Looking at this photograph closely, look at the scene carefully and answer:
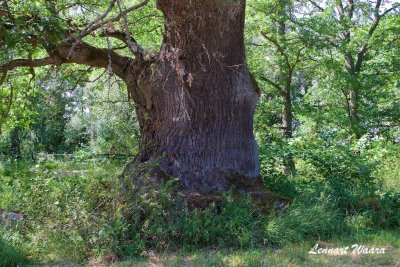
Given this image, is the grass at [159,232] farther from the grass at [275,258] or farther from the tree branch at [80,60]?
the tree branch at [80,60]

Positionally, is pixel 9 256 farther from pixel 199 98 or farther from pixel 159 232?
pixel 199 98

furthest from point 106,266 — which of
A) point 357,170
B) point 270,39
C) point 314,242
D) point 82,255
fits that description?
point 270,39

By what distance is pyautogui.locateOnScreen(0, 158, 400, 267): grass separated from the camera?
203 inches

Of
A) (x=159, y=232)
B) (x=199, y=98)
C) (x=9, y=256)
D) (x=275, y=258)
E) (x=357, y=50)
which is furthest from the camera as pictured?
(x=357, y=50)

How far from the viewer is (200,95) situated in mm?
7164

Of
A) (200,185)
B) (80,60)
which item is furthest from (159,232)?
(80,60)

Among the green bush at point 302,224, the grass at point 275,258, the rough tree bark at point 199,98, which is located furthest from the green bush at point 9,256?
the green bush at point 302,224

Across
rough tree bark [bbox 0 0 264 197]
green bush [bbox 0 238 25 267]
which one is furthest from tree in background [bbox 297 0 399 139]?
green bush [bbox 0 238 25 267]

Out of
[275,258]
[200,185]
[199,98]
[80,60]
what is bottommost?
[275,258]

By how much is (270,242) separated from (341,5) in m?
14.3

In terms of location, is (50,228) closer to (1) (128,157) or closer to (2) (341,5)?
(1) (128,157)

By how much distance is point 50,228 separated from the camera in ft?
18.5

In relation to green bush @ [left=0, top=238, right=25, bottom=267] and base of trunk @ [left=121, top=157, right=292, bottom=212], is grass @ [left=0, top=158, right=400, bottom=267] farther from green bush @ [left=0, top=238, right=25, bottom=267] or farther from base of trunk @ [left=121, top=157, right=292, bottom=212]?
base of trunk @ [left=121, top=157, right=292, bottom=212]

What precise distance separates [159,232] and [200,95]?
2506 millimetres
